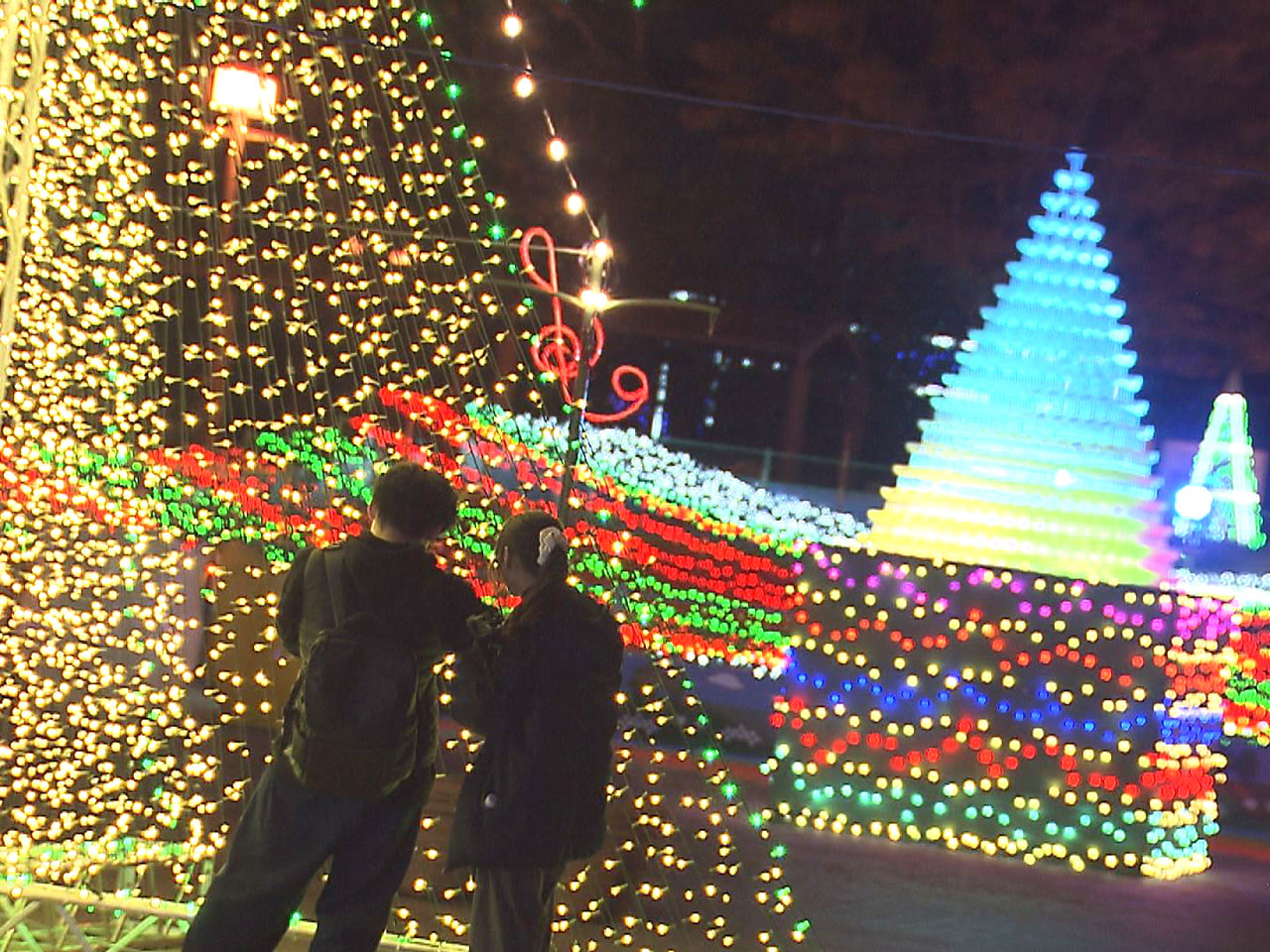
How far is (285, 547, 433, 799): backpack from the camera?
10.5 feet

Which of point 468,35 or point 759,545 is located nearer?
point 468,35

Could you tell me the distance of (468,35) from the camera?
10.2m

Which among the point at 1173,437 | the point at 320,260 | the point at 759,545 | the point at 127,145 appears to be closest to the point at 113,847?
the point at 127,145

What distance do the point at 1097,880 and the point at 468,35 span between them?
7456mm

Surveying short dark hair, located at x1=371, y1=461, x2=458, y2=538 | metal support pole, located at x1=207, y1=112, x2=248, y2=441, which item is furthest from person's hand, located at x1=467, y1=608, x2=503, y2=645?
metal support pole, located at x1=207, y1=112, x2=248, y2=441

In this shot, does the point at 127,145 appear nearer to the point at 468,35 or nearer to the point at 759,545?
the point at 468,35

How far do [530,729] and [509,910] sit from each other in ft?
1.55

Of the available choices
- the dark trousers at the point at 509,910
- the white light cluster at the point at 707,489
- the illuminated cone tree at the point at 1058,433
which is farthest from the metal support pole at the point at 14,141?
the white light cluster at the point at 707,489

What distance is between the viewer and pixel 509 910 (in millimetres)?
3549

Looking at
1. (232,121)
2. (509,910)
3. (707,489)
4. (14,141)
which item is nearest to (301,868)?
(509,910)

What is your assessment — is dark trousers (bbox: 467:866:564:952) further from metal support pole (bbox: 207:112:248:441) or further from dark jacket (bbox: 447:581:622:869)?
metal support pole (bbox: 207:112:248:441)

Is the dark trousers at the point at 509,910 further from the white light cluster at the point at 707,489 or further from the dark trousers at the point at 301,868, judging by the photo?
the white light cluster at the point at 707,489

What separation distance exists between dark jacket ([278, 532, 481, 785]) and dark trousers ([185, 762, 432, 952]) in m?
0.14

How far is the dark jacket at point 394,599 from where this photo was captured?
3.33 meters
